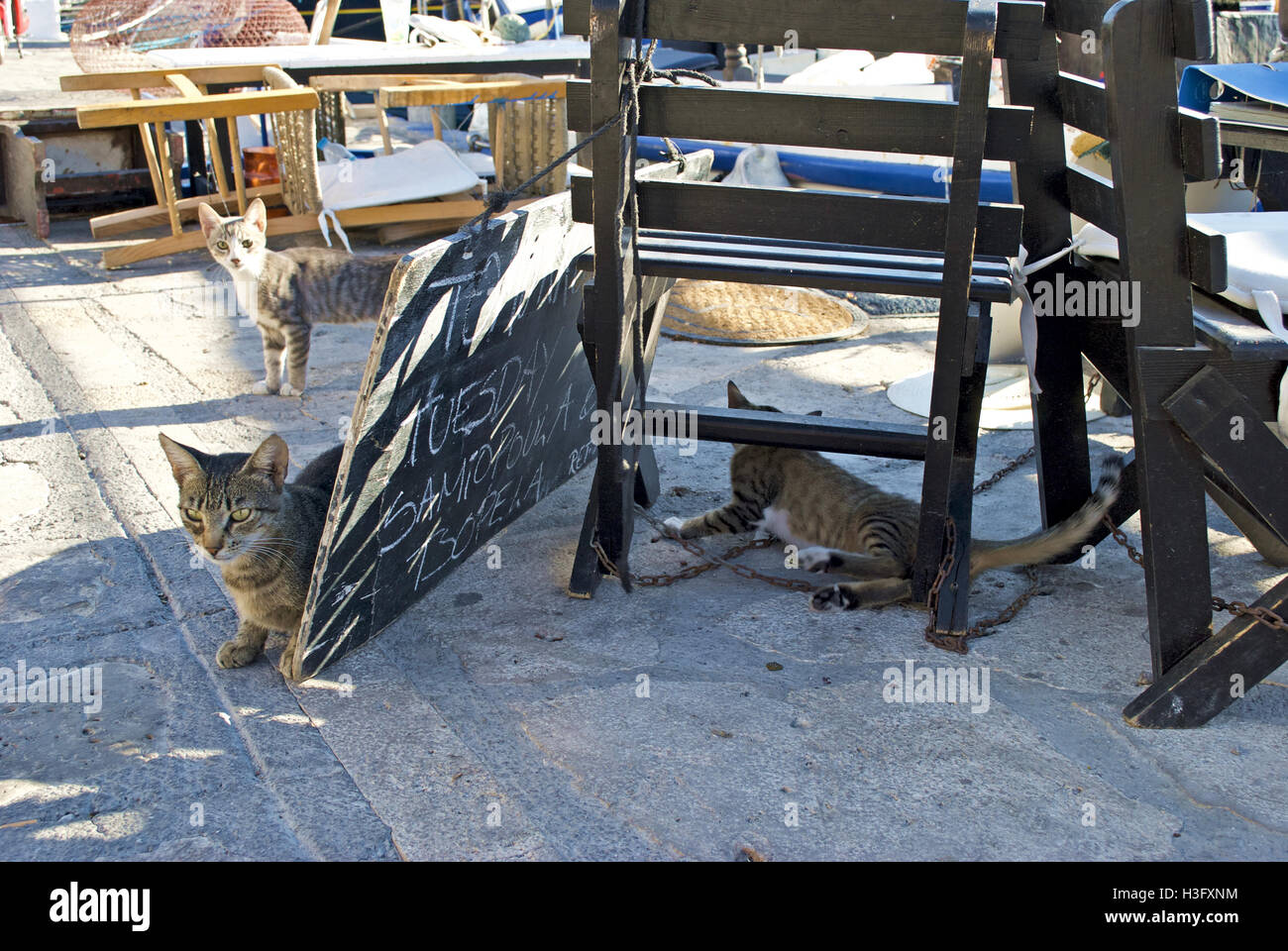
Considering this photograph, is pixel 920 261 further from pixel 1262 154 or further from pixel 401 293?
pixel 1262 154

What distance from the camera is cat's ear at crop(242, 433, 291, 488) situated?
10.3 feet

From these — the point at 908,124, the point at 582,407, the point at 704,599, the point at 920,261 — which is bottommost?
the point at 704,599

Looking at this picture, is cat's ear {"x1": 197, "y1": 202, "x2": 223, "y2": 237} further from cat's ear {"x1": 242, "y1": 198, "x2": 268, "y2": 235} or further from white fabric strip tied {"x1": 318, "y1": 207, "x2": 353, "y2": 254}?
white fabric strip tied {"x1": 318, "y1": 207, "x2": 353, "y2": 254}

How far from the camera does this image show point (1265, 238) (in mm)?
3555

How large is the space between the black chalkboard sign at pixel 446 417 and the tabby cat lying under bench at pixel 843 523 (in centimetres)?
73

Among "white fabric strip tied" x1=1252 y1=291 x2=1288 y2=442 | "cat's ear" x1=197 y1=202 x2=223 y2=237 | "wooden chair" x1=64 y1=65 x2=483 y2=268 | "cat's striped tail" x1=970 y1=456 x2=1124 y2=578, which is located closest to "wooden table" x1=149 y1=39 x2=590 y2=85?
"wooden chair" x1=64 y1=65 x2=483 y2=268

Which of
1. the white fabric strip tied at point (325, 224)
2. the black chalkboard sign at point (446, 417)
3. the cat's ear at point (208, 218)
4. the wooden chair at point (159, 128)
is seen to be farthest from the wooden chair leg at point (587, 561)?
the wooden chair at point (159, 128)

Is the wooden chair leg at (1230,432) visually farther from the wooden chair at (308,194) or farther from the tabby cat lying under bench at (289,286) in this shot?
the wooden chair at (308,194)

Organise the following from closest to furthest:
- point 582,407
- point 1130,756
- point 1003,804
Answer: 1. point 1003,804
2. point 1130,756
3. point 582,407

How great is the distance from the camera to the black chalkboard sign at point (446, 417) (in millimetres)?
2924

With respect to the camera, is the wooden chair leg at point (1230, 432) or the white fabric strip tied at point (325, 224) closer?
the wooden chair leg at point (1230, 432)

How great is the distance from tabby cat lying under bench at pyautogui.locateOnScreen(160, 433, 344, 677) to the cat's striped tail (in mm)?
2126

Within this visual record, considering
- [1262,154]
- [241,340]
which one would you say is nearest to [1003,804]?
[1262,154]

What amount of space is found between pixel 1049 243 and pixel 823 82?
733 cm
